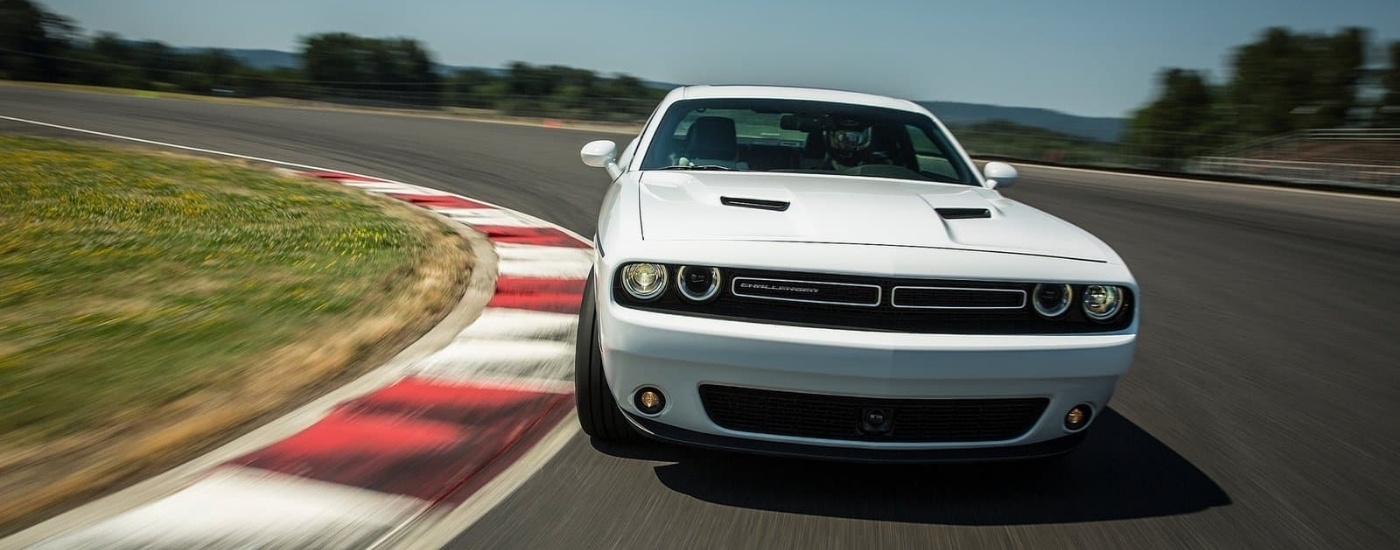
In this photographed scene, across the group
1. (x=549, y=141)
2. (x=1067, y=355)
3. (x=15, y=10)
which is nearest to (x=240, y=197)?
(x=1067, y=355)

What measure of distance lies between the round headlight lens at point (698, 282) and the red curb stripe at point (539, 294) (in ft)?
8.65

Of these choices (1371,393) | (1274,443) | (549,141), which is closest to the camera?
(1274,443)

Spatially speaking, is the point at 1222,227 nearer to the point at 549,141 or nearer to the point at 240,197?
the point at 240,197

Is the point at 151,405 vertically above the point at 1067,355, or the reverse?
the point at 1067,355

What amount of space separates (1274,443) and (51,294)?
18.8 ft

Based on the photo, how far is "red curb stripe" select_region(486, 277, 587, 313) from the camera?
5.93 m

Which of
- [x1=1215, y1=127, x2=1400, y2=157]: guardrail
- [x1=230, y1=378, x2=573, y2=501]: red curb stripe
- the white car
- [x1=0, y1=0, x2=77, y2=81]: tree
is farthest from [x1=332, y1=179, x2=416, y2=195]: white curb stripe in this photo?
[x1=0, y1=0, x2=77, y2=81]: tree

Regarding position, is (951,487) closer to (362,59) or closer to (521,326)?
(521,326)

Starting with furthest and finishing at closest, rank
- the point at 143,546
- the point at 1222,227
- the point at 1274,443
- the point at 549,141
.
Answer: the point at 549,141
the point at 1222,227
the point at 1274,443
the point at 143,546

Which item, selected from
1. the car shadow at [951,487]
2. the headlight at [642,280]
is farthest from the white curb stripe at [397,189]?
the headlight at [642,280]

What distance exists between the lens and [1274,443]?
4.01 meters

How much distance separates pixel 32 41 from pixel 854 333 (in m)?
43.7

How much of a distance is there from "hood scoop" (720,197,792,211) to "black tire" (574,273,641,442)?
56cm

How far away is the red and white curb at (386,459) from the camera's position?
2.81 m
